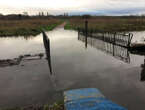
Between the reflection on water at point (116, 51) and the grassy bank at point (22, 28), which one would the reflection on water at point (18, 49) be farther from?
Result: the grassy bank at point (22, 28)

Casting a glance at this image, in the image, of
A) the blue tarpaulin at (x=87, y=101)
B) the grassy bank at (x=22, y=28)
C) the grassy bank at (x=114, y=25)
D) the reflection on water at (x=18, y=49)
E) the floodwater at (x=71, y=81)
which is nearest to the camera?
the blue tarpaulin at (x=87, y=101)

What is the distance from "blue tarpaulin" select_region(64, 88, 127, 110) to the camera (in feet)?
8.73

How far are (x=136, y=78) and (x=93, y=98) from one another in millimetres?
3879

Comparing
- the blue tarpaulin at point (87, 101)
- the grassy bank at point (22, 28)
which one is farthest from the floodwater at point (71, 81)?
the grassy bank at point (22, 28)

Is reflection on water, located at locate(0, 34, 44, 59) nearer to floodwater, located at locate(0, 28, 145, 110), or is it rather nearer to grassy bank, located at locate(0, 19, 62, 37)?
floodwater, located at locate(0, 28, 145, 110)

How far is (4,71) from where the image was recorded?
723 centimetres

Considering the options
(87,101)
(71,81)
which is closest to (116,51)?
(71,81)

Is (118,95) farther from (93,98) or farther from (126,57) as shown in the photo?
(126,57)

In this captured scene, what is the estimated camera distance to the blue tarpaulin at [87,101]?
105 inches

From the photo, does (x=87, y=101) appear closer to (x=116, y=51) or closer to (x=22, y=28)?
(x=116, y=51)

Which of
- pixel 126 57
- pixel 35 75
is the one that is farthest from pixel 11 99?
pixel 126 57

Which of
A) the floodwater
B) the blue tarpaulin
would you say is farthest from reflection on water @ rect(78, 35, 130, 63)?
the blue tarpaulin

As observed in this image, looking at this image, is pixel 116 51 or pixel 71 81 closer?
pixel 71 81

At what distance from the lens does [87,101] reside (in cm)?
294
